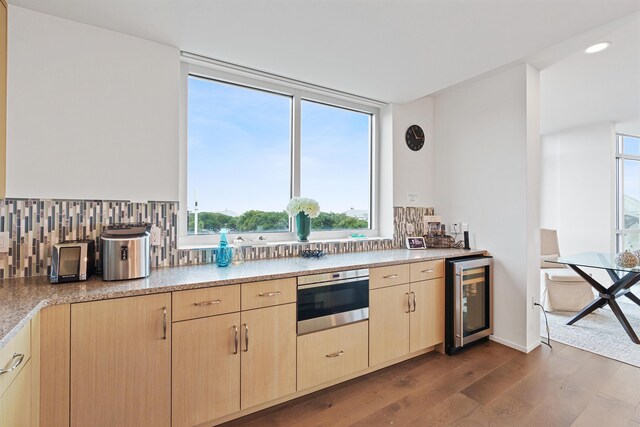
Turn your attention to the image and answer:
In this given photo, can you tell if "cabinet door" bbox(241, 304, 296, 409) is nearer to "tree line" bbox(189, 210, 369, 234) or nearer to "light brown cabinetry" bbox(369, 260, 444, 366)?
"light brown cabinetry" bbox(369, 260, 444, 366)

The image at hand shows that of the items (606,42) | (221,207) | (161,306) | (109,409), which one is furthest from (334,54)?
(109,409)

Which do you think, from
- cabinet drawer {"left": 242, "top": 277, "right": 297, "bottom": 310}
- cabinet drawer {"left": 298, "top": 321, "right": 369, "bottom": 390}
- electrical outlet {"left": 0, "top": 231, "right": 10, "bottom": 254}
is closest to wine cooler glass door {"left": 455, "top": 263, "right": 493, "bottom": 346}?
cabinet drawer {"left": 298, "top": 321, "right": 369, "bottom": 390}

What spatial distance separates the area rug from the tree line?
2275 mm

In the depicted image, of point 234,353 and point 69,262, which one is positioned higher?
point 69,262

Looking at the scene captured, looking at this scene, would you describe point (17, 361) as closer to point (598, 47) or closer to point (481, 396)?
point (481, 396)

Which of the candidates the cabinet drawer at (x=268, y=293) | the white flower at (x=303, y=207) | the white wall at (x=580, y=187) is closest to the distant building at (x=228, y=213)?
the white flower at (x=303, y=207)

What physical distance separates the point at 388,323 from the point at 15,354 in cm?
212

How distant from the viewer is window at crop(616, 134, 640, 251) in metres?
5.07

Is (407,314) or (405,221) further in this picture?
(405,221)

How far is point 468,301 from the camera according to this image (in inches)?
111

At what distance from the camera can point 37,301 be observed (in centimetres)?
133

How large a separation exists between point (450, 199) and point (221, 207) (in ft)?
8.00

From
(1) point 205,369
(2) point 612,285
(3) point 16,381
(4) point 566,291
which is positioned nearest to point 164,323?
(1) point 205,369

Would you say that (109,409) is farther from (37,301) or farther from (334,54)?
(334,54)
